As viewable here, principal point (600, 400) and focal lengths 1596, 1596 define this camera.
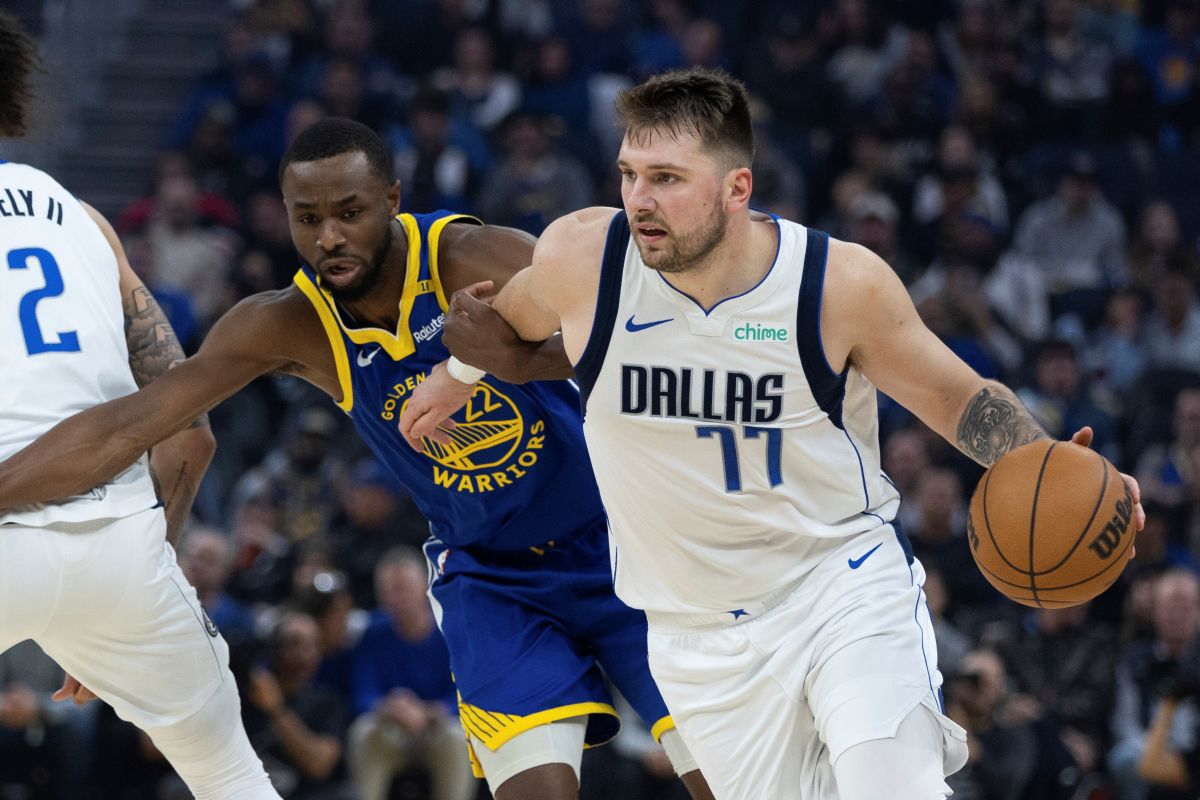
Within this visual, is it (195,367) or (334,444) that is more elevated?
(195,367)

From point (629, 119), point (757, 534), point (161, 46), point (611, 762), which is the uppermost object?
point (629, 119)

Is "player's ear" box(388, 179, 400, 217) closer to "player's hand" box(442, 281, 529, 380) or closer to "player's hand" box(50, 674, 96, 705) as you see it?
"player's hand" box(442, 281, 529, 380)

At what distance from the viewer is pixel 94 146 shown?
1397 cm

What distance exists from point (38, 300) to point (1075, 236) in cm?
859

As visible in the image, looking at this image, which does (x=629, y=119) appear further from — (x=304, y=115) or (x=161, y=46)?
(x=161, y=46)

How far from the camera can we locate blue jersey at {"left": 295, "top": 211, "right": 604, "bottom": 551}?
15.1 ft

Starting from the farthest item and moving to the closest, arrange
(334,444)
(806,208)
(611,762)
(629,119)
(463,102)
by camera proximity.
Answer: (463,102) → (806,208) → (334,444) → (611,762) → (629,119)

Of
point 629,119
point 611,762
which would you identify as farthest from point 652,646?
point 611,762

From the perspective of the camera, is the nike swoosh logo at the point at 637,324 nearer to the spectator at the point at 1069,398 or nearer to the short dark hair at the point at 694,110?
the short dark hair at the point at 694,110

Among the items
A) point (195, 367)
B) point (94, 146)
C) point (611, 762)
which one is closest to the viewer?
point (195, 367)

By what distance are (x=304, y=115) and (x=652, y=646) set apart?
8.70 m

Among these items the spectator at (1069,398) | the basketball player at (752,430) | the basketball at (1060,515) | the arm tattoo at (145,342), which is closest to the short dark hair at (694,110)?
the basketball player at (752,430)

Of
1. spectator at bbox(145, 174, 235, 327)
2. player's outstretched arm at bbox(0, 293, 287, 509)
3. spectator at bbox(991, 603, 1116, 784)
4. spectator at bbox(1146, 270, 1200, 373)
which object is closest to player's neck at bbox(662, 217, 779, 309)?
player's outstretched arm at bbox(0, 293, 287, 509)

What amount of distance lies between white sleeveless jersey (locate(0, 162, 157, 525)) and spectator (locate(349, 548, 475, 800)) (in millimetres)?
3399
